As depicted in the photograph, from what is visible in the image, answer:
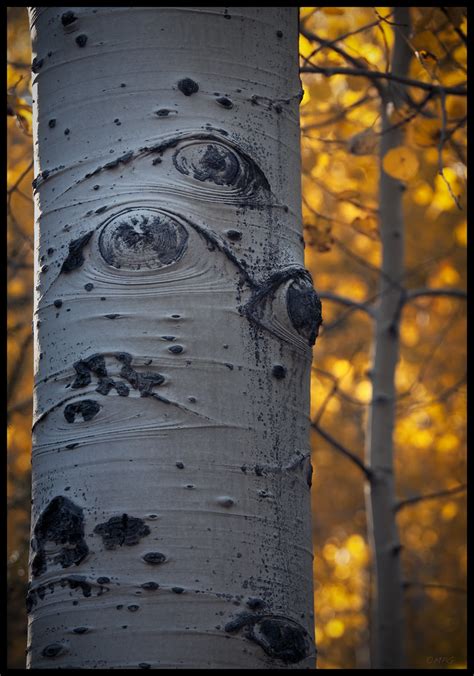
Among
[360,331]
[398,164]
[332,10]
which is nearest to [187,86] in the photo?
[332,10]

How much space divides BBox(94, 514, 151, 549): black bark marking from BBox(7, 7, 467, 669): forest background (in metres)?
1.60

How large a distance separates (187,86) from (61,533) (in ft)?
2.79

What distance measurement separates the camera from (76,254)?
4.15 feet

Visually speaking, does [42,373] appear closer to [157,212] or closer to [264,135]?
[157,212]

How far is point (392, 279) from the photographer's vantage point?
140 inches

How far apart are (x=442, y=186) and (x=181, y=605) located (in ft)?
13.9

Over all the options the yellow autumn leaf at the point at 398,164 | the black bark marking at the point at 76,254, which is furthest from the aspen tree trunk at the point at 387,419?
the black bark marking at the point at 76,254

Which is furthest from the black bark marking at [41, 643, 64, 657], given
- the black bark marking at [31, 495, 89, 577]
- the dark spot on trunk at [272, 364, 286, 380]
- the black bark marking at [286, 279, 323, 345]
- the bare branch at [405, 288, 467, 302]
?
the bare branch at [405, 288, 467, 302]

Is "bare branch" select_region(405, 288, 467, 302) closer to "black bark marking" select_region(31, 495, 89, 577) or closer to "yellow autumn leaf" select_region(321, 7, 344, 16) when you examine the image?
"yellow autumn leaf" select_region(321, 7, 344, 16)

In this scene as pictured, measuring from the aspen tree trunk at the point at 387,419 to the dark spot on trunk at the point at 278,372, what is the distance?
7.50 ft

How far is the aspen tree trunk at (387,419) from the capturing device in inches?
131

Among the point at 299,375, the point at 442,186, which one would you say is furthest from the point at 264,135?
the point at 442,186

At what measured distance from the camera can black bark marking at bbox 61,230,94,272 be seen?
1.26m

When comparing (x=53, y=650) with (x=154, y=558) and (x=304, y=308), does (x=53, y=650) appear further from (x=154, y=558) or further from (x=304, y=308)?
(x=304, y=308)
